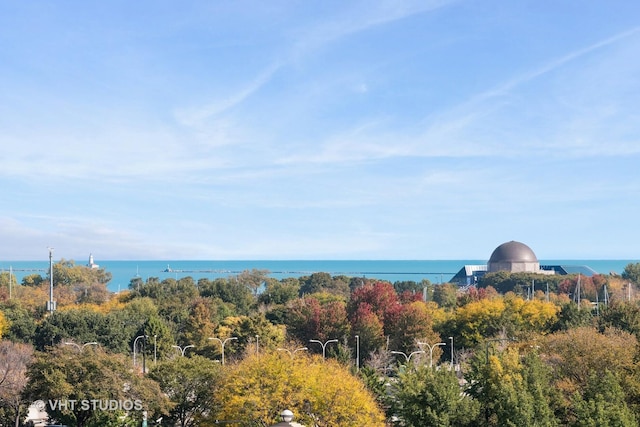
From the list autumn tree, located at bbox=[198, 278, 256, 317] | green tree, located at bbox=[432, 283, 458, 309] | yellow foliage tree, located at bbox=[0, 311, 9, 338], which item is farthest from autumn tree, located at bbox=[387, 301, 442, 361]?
green tree, located at bbox=[432, 283, 458, 309]

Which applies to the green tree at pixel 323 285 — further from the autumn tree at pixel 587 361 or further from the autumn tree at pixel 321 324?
the autumn tree at pixel 587 361

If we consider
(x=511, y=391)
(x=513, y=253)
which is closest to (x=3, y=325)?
(x=511, y=391)

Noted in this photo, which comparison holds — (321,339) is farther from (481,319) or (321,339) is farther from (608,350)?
(608,350)

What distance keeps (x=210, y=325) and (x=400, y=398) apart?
32.6 m

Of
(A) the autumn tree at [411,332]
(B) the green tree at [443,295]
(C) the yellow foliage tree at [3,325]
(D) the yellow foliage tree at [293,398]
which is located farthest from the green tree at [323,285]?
(D) the yellow foliage tree at [293,398]

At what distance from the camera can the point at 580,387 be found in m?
32.9

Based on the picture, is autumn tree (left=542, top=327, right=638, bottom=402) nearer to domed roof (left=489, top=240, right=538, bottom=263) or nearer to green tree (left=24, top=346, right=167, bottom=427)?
green tree (left=24, top=346, right=167, bottom=427)

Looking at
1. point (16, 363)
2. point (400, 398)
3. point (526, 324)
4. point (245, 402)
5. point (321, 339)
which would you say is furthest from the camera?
point (526, 324)

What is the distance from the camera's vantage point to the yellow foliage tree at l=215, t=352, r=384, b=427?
94.1 ft

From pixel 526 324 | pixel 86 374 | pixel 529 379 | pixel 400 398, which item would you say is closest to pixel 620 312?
pixel 526 324

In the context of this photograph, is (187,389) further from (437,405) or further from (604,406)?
(604,406)

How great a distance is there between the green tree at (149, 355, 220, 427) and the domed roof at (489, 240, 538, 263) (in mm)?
106352

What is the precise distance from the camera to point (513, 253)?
429 ft

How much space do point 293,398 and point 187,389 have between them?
483 cm
